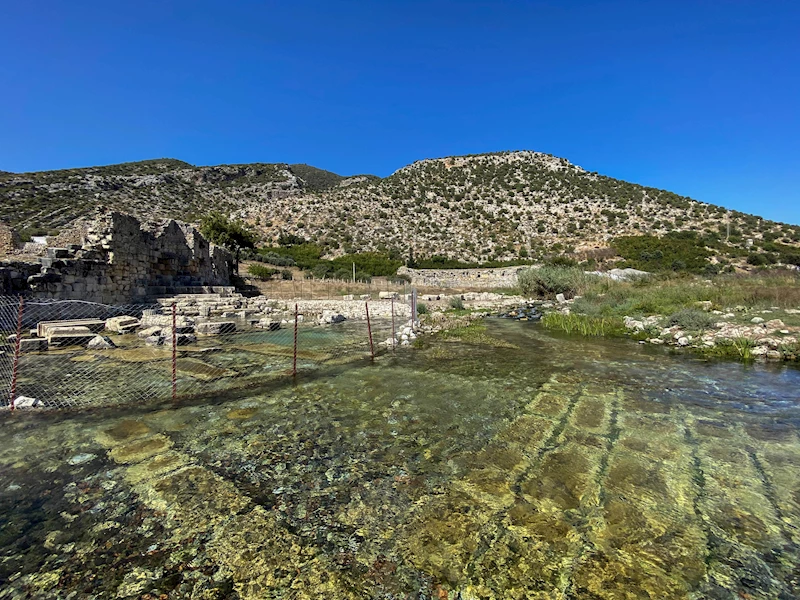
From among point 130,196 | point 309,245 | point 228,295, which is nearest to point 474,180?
point 309,245

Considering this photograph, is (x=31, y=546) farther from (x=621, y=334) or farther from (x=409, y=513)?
(x=621, y=334)

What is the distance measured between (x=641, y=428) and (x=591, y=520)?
268cm

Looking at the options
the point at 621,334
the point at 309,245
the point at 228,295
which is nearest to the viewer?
the point at 621,334

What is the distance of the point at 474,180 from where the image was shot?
6744 cm

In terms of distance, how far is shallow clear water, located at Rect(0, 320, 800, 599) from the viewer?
8.89ft

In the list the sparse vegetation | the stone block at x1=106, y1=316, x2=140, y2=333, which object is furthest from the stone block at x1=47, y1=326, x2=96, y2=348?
the sparse vegetation

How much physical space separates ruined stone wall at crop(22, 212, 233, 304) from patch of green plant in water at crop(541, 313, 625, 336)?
1820 cm

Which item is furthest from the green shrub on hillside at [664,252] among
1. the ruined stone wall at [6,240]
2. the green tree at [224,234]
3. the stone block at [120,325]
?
the ruined stone wall at [6,240]

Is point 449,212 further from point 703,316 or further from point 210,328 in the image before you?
point 210,328

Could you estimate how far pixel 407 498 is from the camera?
146 inches

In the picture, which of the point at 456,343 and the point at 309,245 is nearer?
the point at 456,343

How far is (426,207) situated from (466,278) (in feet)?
81.8

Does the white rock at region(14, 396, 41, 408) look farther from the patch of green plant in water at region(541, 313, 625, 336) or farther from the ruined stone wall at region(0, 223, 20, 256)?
the ruined stone wall at region(0, 223, 20, 256)

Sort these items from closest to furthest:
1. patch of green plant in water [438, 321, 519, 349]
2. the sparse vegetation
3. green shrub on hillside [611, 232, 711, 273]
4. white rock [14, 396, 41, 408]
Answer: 1. white rock [14, 396, 41, 408]
2. patch of green plant in water [438, 321, 519, 349]
3. green shrub on hillside [611, 232, 711, 273]
4. the sparse vegetation
